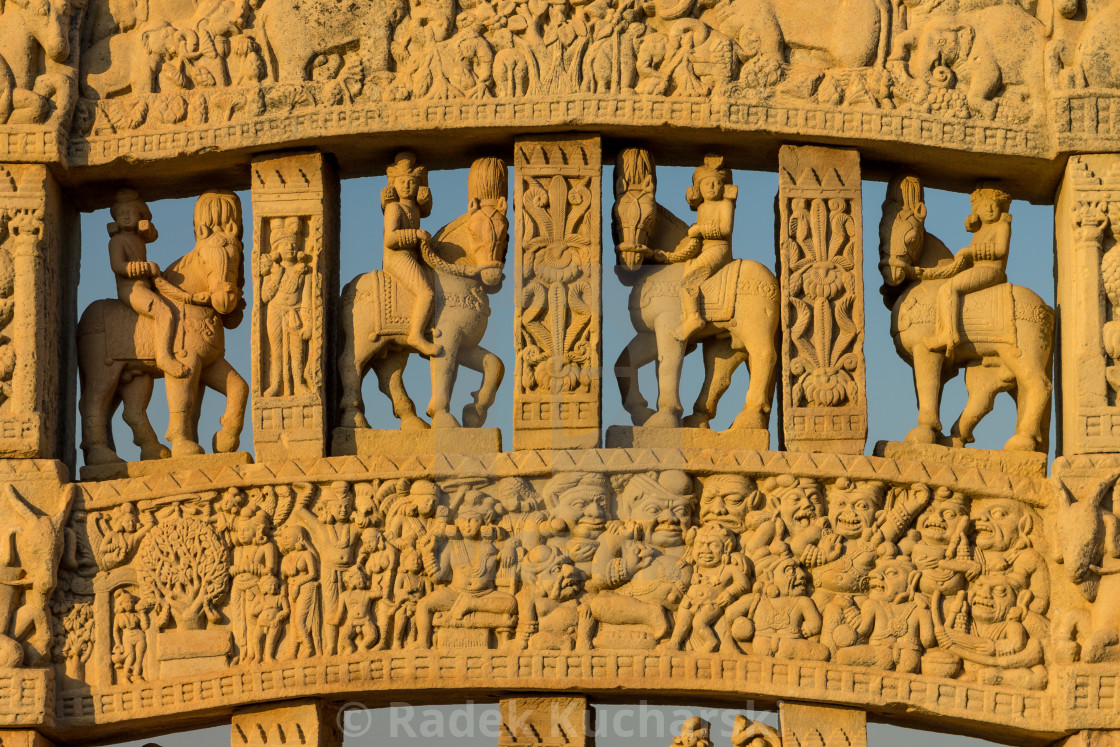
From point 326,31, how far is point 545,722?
3303 mm

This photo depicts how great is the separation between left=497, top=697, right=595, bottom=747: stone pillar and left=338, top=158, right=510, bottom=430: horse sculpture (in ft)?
4.23

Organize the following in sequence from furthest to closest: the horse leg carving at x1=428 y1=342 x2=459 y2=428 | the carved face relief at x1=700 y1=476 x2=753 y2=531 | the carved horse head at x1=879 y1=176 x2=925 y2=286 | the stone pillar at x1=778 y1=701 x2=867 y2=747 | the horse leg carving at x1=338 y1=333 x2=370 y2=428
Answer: the carved horse head at x1=879 y1=176 x2=925 y2=286 → the horse leg carving at x1=338 y1=333 x2=370 y2=428 → the horse leg carving at x1=428 y1=342 x2=459 y2=428 → the carved face relief at x1=700 y1=476 x2=753 y2=531 → the stone pillar at x1=778 y1=701 x2=867 y2=747

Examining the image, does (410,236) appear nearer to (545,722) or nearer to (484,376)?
(484,376)

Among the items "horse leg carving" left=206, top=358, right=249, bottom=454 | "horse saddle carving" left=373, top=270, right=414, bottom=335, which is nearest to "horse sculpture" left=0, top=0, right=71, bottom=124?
"horse leg carving" left=206, top=358, right=249, bottom=454

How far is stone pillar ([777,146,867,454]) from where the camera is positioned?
489 inches

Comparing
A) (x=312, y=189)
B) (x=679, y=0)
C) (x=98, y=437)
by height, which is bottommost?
(x=98, y=437)

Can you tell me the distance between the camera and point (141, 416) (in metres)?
12.9

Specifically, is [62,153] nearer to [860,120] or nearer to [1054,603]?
[860,120]

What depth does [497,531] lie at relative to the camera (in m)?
12.3

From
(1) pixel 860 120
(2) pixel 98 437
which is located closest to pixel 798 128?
(1) pixel 860 120

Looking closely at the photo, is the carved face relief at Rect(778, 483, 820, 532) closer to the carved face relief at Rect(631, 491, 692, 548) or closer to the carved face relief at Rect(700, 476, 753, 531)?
the carved face relief at Rect(700, 476, 753, 531)

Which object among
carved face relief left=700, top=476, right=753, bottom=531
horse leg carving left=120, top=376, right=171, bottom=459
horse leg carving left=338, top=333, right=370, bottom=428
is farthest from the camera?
horse leg carving left=120, top=376, right=171, bottom=459

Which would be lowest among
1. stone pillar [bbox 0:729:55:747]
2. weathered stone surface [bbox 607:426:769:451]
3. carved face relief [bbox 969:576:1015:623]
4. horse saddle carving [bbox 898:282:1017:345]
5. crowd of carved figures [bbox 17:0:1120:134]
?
stone pillar [bbox 0:729:55:747]

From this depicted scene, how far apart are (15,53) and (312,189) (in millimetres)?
1539
